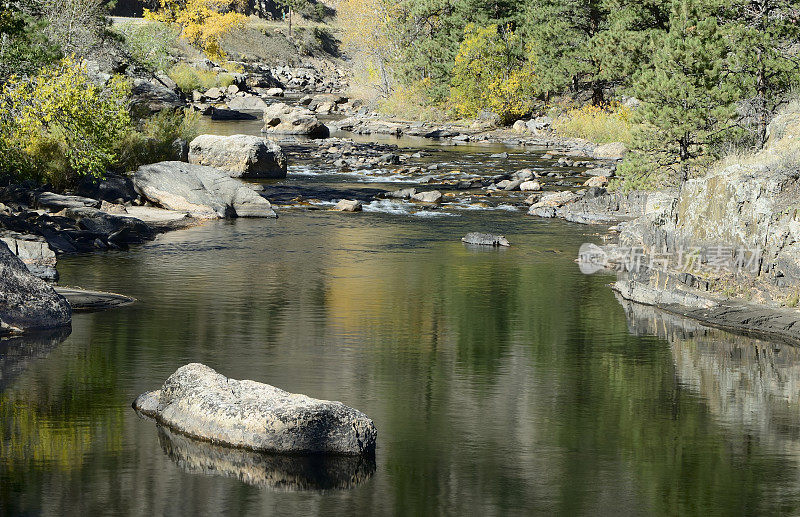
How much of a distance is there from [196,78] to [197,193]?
197ft

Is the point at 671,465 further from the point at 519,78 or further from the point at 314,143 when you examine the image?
the point at 519,78

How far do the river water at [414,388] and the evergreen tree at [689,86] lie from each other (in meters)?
7.10

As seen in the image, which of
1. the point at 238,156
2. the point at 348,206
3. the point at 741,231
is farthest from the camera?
the point at 238,156

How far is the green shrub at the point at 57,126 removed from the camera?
1200 inches

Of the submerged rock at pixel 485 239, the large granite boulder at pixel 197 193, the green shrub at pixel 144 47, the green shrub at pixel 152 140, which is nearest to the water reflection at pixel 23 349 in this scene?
the submerged rock at pixel 485 239

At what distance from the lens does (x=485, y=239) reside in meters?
29.5

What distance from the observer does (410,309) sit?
2162 centimetres

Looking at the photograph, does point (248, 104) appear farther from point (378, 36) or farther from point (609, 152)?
point (609, 152)

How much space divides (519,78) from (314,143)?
16.6 m

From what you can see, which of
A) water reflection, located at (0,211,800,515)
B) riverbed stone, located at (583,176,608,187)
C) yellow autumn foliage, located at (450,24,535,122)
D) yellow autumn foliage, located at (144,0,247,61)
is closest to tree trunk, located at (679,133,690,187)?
water reflection, located at (0,211,800,515)

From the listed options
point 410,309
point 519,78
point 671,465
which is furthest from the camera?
point 519,78

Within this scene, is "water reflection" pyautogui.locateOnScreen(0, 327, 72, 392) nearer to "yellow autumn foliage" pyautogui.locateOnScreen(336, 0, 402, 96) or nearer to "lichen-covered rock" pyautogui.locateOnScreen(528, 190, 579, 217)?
"lichen-covered rock" pyautogui.locateOnScreen(528, 190, 579, 217)

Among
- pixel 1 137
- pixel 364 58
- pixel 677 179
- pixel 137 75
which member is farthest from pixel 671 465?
pixel 364 58

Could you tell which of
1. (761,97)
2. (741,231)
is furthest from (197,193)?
(761,97)
